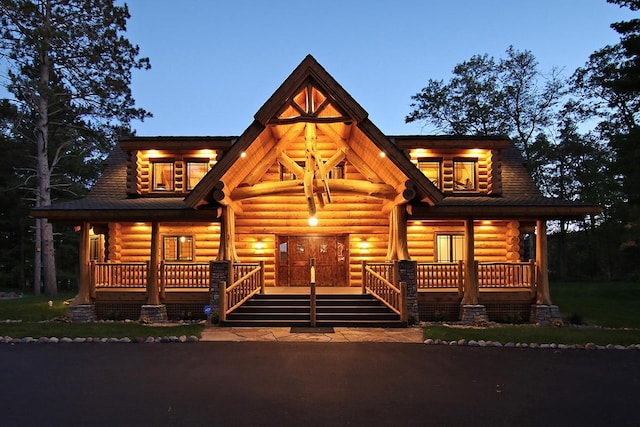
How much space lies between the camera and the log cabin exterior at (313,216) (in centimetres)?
1466

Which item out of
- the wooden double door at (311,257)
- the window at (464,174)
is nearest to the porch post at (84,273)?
the wooden double door at (311,257)

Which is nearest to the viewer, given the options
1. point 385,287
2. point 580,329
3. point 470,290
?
point 580,329

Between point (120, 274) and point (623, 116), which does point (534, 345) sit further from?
point (623, 116)

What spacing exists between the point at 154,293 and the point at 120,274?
1.53 metres

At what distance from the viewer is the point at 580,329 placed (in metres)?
13.6

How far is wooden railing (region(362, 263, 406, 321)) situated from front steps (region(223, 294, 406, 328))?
0.69ft

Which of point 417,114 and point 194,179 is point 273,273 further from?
point 417,114

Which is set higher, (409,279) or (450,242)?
(450,242)

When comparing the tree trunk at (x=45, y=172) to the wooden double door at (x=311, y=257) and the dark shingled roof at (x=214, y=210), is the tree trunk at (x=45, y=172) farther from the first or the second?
the wooden double door at (x=311, y=257)

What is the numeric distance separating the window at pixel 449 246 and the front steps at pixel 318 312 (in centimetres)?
467

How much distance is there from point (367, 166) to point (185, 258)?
7958 millimetres

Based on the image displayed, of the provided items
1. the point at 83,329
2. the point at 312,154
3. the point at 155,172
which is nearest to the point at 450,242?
the point at 312,154

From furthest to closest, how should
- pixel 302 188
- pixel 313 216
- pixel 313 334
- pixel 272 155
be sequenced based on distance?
pixel 272 155, pixel 313 216, pixel 302 188, pixel 313 334

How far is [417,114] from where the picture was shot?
39562 mm
